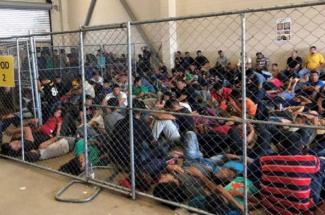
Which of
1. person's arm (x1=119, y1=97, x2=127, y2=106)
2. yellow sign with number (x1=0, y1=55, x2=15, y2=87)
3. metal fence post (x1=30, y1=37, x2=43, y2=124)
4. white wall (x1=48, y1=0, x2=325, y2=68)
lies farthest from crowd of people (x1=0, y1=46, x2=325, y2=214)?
white wall (x1=48, y1=0, x2=325, y2=68)

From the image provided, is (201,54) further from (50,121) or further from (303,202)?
(303,202)

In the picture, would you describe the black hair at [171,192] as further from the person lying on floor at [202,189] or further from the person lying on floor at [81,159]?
Answer: the person lying on floor at [81,159]

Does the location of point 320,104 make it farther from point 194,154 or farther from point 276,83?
point 194,154

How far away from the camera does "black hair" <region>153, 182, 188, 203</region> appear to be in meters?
3.77

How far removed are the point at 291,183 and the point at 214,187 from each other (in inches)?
28.7

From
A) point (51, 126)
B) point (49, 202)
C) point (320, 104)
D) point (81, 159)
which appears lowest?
point (49, 202)

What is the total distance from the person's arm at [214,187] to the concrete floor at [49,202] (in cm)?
44

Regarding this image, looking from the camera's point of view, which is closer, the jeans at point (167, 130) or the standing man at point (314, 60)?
the jeans at point (167, 130)

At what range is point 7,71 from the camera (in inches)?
191

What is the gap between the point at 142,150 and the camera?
4.29 metres

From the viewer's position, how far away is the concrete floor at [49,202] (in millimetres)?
Result: 3701

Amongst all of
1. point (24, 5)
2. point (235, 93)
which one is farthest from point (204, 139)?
point (24, 5)

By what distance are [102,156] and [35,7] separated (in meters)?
13.2

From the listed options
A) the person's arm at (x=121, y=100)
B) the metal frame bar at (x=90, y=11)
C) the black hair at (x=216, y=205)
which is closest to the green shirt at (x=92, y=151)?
the person's arm at (x=121, y=100)
